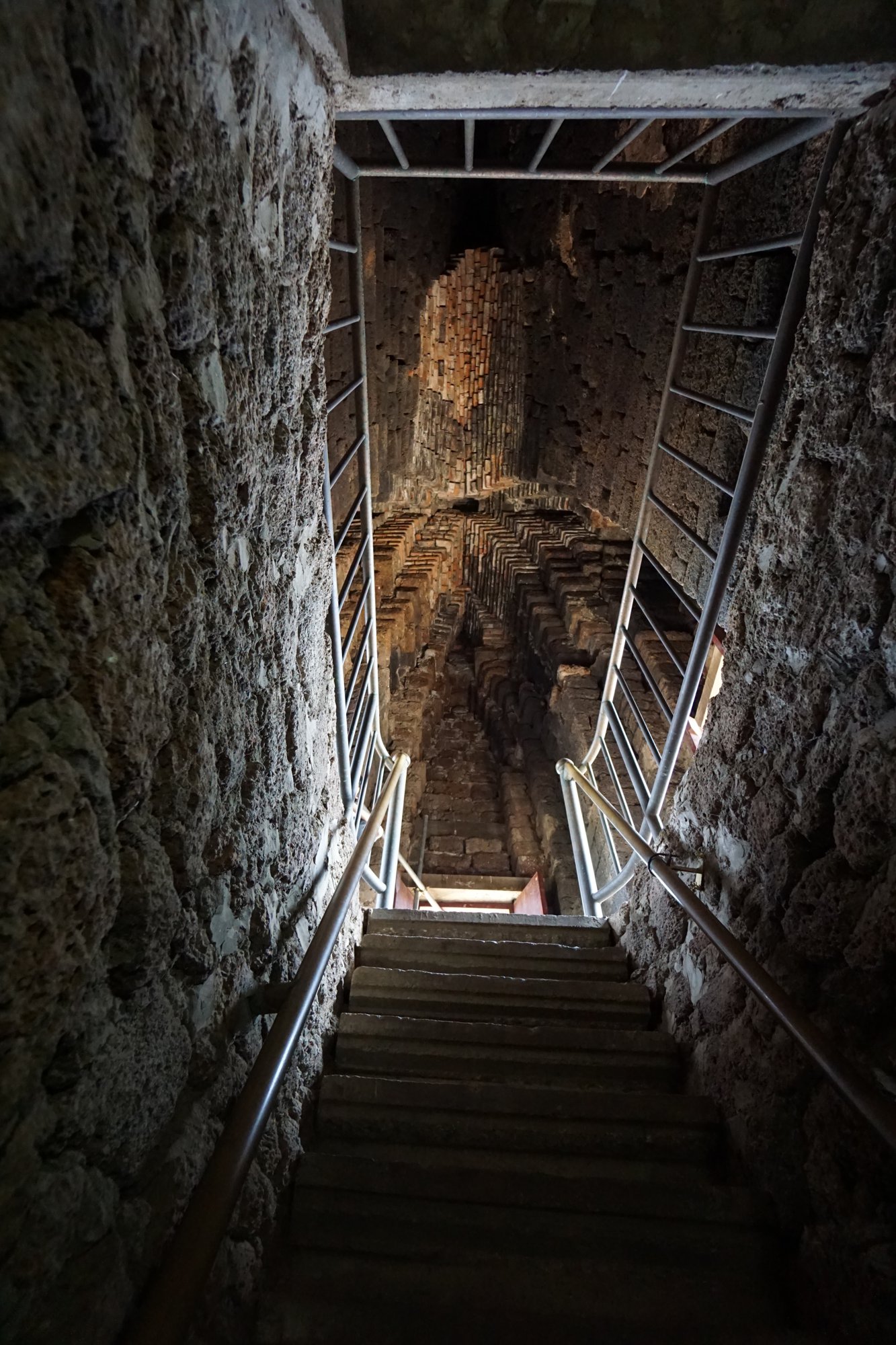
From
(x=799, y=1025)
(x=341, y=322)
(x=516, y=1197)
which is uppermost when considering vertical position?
(x=341, y=322)

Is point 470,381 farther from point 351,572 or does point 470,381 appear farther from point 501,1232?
point 501,1232

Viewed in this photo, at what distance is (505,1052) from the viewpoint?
2.10 meters

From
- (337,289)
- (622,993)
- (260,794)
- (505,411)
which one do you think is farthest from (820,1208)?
(505,411)

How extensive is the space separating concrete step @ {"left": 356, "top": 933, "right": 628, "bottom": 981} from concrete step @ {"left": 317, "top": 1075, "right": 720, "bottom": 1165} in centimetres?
74

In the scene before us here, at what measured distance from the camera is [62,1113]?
2.47 ft

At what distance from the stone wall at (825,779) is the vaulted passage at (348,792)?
0.01 meters

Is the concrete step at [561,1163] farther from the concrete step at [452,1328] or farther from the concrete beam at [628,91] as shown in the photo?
the concrete beam at [628,91]

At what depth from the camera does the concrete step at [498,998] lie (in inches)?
92.5

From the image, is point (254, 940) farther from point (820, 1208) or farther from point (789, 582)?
point (789, 582)

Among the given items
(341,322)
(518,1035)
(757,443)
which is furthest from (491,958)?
(341,322)

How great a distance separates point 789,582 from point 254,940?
1615 mm

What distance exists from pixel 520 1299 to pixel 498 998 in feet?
3.52

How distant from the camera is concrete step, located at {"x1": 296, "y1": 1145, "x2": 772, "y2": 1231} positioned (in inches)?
61.9

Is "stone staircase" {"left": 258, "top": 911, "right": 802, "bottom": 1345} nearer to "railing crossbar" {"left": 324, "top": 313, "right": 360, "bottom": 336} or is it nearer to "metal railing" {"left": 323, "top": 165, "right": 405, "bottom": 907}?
"metal railing" {"left": 323, "top": 165, "right": 405, "bottom": 907}
